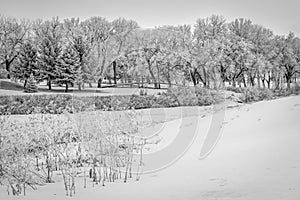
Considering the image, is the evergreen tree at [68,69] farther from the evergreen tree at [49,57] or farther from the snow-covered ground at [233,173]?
the snow-covered ground at [233,173]

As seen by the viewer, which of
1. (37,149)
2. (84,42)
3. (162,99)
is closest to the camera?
(37,149)

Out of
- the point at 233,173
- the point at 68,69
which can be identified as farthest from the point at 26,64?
the point at 233,173

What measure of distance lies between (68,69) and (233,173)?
25.9m

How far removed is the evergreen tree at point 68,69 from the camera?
91.4 ft

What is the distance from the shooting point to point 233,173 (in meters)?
4.02

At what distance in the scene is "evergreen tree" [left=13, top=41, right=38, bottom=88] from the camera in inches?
1128

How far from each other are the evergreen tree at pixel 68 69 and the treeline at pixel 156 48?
1330 millimetres

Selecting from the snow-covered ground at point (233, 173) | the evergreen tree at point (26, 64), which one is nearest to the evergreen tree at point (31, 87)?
the evergreen tree at point (26, 64)

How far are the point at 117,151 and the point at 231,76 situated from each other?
3167cm

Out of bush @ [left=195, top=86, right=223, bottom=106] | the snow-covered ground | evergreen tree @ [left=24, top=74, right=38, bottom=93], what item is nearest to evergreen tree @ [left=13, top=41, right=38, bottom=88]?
evergreen tree @ [left=24, top=74, right=38, bottom=93]

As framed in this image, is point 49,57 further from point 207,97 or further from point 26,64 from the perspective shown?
point 207,97

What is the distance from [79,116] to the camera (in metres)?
6.38

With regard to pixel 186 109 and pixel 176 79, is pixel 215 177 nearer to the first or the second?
pixel 186 109

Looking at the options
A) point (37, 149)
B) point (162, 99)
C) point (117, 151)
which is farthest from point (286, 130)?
point (162, 99)
